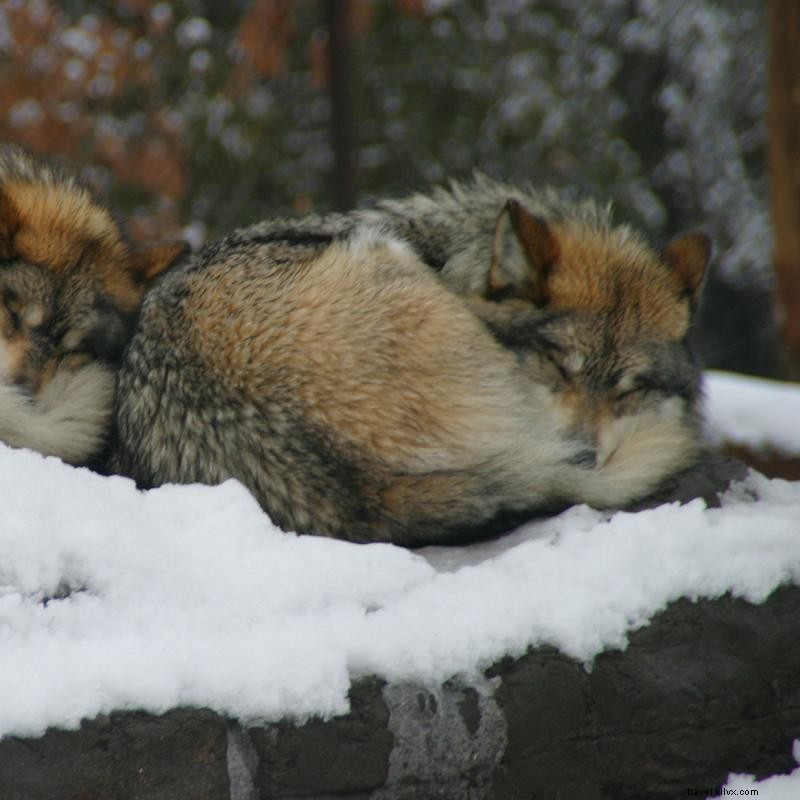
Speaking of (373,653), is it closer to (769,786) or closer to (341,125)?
(769,786)

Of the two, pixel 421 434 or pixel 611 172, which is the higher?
pixel 421 434

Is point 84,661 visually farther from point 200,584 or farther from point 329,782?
point 329,782

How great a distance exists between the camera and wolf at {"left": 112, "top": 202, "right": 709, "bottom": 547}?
330cm

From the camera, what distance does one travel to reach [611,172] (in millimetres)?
11398

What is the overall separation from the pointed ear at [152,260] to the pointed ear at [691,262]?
197cm

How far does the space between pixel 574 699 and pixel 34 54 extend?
28.6 ft

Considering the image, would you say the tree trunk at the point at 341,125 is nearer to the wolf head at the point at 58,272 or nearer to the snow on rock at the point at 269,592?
the wolf head at the point at 58,272

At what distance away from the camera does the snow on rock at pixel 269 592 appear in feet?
8.22

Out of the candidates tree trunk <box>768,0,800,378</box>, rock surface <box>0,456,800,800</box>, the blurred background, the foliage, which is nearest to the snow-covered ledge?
rock surface <box>0,456,800,800</box>

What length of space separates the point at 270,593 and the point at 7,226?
69.9 inches

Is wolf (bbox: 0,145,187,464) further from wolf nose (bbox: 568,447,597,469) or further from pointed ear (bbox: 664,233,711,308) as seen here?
pointed ear (bbox: 664,233,711,308)

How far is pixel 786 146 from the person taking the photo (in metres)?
8.32

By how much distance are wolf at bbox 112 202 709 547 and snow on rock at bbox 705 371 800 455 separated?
386 centimetres

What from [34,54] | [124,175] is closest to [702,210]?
[124,175]
